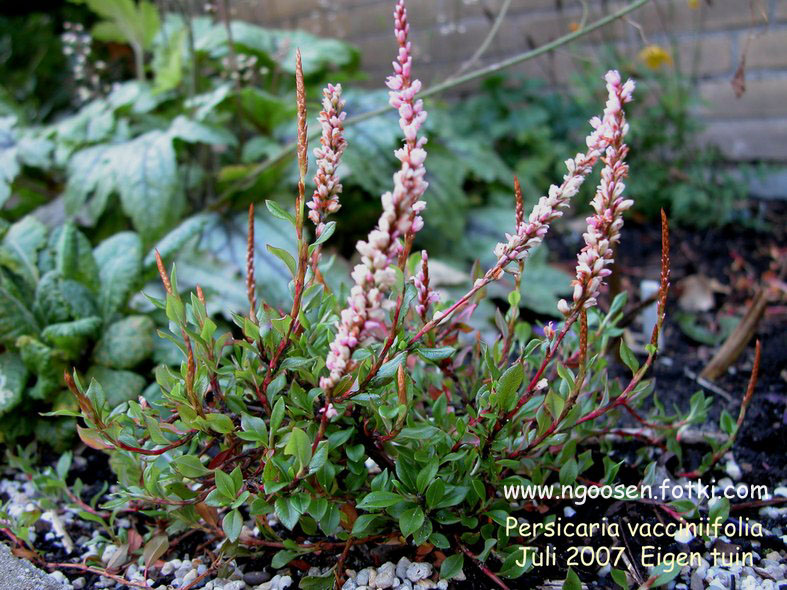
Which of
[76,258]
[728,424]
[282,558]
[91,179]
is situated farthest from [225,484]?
[91,179]

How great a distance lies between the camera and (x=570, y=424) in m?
1.05

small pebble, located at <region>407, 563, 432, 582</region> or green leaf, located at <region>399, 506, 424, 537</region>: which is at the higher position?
green leaf, located at <region>399, 506, 424, 537</region>

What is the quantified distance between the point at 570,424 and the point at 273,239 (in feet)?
4.28

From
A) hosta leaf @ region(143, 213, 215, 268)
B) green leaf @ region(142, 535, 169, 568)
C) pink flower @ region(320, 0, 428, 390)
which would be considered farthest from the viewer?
hosta leaf @ region(143, 213, 215, 268)

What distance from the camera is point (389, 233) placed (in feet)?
2.42

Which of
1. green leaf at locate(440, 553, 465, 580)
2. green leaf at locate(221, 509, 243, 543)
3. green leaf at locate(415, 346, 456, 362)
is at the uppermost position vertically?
green leaf at locate(415, 346, 456, 362)

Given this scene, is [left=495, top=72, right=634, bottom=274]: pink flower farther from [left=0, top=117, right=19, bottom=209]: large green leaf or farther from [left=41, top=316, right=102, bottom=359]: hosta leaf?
[left=0, top=117, right=19, bottom=209]: large green leaf

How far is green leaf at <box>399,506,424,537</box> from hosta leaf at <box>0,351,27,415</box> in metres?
0.96

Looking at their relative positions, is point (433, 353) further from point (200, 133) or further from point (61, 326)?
point (200, 133)

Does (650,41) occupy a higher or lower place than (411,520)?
higher

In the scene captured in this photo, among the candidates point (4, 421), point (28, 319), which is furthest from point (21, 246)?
point (4, 421)

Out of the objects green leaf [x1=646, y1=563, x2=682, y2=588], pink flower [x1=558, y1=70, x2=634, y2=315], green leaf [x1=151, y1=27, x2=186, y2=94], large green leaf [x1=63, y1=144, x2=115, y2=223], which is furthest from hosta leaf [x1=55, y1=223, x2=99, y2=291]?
green leaf [x1=646, y1=563, x2=682, y2=588]

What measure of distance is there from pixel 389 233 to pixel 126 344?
1.06 m

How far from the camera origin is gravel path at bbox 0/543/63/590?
1.12 meters
